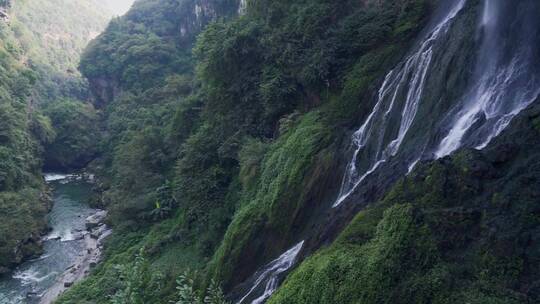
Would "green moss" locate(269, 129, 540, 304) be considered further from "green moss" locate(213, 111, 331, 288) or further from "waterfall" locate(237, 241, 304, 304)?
"green moss" locate(213, 111, 331, 288)

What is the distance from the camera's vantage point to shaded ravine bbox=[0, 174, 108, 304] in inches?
848

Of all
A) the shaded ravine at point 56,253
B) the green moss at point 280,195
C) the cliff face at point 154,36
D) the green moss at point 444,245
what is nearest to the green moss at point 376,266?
the green moss at point 444,245

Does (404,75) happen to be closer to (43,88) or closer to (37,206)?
(37,206)

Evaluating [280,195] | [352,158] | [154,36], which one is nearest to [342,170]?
[352,158]

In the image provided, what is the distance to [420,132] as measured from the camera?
9195 millimetres

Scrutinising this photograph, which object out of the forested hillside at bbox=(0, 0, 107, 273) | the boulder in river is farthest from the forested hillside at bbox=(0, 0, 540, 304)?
the boulder in river

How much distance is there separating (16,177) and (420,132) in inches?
1175

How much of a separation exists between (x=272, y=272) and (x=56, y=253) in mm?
19610

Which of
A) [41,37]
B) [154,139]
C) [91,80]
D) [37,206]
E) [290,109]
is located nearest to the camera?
[290,109]

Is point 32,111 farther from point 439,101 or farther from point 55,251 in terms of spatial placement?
point 439,101

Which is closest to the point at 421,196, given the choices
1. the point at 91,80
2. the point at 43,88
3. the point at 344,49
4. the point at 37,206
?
the point at 344,49

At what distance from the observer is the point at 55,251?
26.0 metres

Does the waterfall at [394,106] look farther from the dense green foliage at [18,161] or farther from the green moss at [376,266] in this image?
the dense green foliage at [18,161]

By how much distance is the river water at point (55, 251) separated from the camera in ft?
70.8
